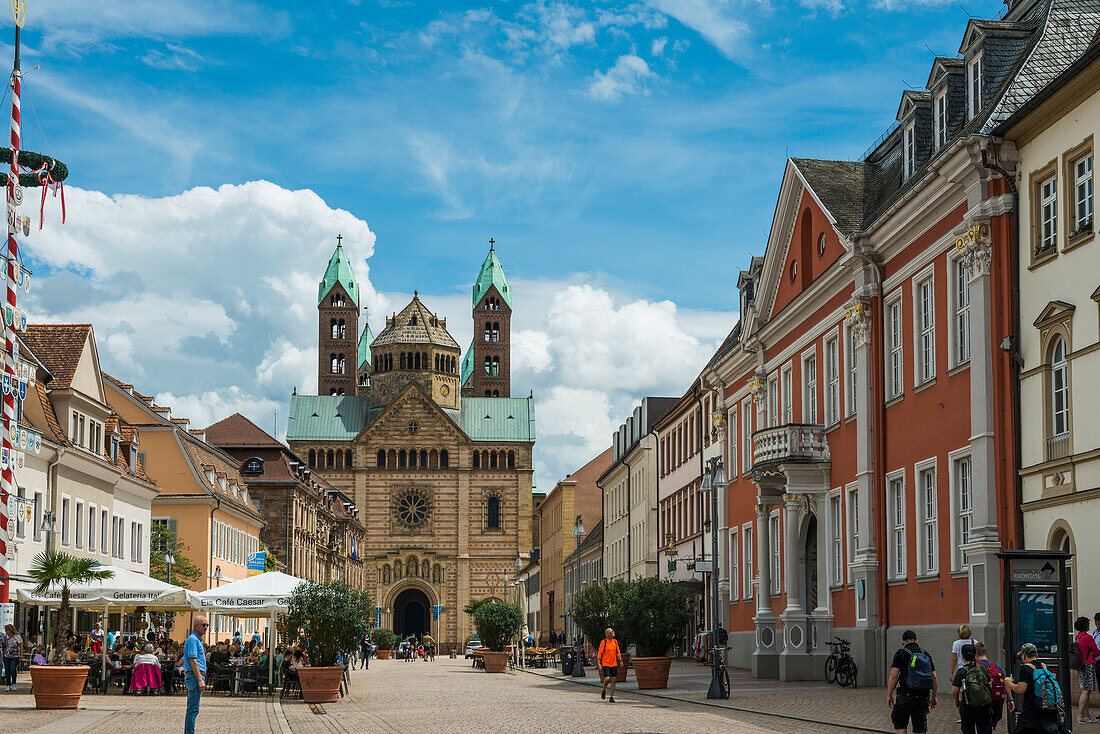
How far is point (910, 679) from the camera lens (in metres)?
16.6

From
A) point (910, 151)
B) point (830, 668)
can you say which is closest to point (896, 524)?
point (830, 668)

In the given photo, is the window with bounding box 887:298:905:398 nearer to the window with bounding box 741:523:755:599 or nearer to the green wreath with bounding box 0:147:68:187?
the window with bounding box 741:523:755:599

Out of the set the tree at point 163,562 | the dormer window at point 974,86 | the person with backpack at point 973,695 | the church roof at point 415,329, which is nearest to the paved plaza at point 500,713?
the person with backpack at point 973,695

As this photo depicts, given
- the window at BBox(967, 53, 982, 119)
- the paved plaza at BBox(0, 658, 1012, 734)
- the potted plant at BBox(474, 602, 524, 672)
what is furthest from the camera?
the potted plant at BBox(474, 602, 524, 672)

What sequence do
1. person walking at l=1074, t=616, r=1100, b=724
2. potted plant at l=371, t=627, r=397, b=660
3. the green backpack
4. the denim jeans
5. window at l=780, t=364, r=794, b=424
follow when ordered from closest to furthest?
the green backpack, the denim jeans, person walking at l=1074, t=616, r=1100, b=724, window at l=780, t=364, r=794, b=424, potted plant at l=371, t=627, r=397, b=660

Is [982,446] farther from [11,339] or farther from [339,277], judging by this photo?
[339,277]

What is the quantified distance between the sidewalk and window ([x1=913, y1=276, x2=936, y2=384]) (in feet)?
21.5

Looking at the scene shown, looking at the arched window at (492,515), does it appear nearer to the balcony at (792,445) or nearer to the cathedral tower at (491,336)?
the cathedral tower at (491,336)

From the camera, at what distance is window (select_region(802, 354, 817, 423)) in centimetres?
3854

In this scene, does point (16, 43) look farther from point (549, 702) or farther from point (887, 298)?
point (887, 298)

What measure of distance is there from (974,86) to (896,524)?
9.41 meters

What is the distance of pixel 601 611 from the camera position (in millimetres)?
36219

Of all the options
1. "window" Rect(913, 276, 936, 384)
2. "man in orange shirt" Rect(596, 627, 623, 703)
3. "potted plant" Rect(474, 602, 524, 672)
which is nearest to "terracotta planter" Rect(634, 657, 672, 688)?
"man in orange shirt" Rect(596, 627, 623, 703)

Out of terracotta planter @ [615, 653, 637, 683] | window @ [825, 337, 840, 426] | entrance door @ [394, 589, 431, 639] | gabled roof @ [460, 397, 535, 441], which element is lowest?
entrance door @ [394, 589, 431, 639]
